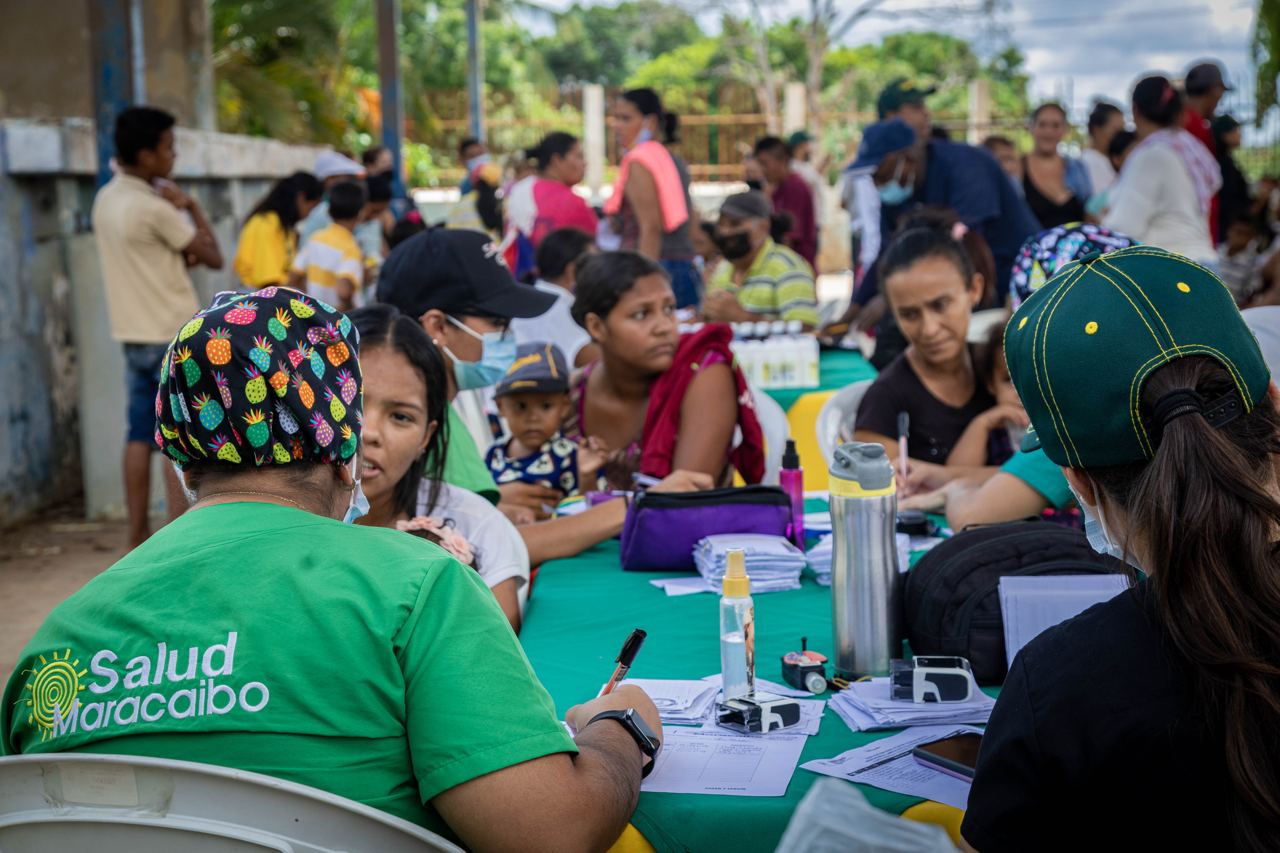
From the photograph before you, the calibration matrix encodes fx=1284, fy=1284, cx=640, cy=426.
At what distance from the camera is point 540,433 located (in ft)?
13.2

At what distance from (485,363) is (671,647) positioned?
52.5 inches

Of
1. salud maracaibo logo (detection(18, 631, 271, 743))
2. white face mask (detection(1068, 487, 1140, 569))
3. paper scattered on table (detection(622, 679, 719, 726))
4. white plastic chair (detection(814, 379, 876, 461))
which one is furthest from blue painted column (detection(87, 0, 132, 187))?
white face mask (detection(1068, 487, 1140, 569))

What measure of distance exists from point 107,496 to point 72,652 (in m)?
6.41

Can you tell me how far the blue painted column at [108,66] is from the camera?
6.80 meters

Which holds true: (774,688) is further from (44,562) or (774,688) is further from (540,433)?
(44,562)

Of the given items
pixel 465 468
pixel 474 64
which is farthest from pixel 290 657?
pixel 474 64

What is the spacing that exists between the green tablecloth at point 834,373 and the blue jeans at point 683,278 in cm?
177

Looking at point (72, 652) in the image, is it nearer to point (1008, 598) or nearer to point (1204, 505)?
point (1204, 505)

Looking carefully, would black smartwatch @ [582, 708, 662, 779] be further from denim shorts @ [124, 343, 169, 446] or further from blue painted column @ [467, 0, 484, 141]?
blue painted column @ [467, 0, 484, 141]

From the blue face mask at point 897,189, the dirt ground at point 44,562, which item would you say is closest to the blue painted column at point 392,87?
the dirt ground at point 44,562

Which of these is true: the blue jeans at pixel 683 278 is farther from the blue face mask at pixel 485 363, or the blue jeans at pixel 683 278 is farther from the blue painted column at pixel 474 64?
the blue painted column at pixel 474 64

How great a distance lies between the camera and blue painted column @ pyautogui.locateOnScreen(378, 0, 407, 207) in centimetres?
1259

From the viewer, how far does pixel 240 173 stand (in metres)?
9.85

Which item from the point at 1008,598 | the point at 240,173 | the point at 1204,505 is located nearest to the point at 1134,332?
the point at 1204,505
